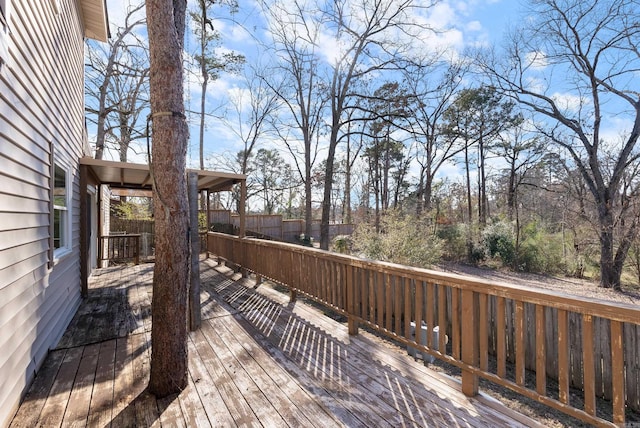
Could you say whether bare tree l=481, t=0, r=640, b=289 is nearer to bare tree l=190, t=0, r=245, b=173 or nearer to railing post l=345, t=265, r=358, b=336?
railing post l=345, t=265, r=358, b=336

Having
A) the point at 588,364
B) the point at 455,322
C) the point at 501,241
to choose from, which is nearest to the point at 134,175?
the point at 455,322

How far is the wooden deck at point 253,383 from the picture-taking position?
1985mm

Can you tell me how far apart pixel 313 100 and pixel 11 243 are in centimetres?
1414

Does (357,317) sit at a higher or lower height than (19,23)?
lower

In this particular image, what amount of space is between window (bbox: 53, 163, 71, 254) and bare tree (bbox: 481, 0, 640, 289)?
13365 millimetres

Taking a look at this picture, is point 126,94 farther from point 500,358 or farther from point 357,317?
point 500,358

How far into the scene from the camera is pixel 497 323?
2.02 metres

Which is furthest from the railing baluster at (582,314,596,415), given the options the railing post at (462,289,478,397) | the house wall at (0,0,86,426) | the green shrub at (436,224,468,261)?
the green shrub at (436,224,468,261)

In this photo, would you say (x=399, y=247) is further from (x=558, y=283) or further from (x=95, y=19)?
(x=95, y=19)

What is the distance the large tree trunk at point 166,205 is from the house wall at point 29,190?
895 millimetres

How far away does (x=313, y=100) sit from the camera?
1490 cm

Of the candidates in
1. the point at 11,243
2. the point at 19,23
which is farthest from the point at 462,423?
the point at 19,23

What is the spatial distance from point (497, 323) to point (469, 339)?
272mm

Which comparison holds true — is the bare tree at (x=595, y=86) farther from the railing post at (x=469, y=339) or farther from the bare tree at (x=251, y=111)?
the bare tree at (x=251, y=111)
